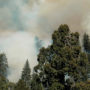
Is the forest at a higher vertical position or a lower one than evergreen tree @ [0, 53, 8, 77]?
lower

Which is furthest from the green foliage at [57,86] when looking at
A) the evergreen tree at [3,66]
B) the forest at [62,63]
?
the evergreen tree at [3,66]

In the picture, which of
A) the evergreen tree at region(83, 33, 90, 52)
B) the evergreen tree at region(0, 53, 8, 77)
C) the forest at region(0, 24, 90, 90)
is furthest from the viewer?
the evergreen tree at region(83, 33, 90, 52)

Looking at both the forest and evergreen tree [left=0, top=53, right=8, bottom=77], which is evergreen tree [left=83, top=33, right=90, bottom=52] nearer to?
evergreen tree [left=0, top=53, right=8, bottom=77]

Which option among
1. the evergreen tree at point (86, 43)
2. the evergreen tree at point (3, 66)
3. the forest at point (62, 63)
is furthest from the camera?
the evergreen tree at point (86, 43)

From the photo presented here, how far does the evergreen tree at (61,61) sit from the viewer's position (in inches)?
1067

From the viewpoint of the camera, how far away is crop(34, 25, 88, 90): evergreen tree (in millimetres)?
27109

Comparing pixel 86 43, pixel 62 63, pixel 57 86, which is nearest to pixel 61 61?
pixel 62 63

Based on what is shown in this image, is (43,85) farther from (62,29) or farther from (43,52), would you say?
(62,29)

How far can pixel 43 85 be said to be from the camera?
29.2m

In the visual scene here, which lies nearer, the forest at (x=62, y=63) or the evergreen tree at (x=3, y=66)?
the forest at (x=62, y=63)

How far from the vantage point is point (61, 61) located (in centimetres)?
2725

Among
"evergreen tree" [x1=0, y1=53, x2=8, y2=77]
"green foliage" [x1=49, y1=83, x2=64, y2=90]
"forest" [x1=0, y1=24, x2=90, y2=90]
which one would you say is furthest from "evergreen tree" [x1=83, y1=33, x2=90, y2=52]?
"green foliage" [x1=49, y1=83, x2=64, y2=90]

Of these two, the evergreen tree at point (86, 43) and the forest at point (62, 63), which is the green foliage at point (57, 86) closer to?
the forest at point (62, 63)

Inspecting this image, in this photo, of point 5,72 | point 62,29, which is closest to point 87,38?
point 5,72
